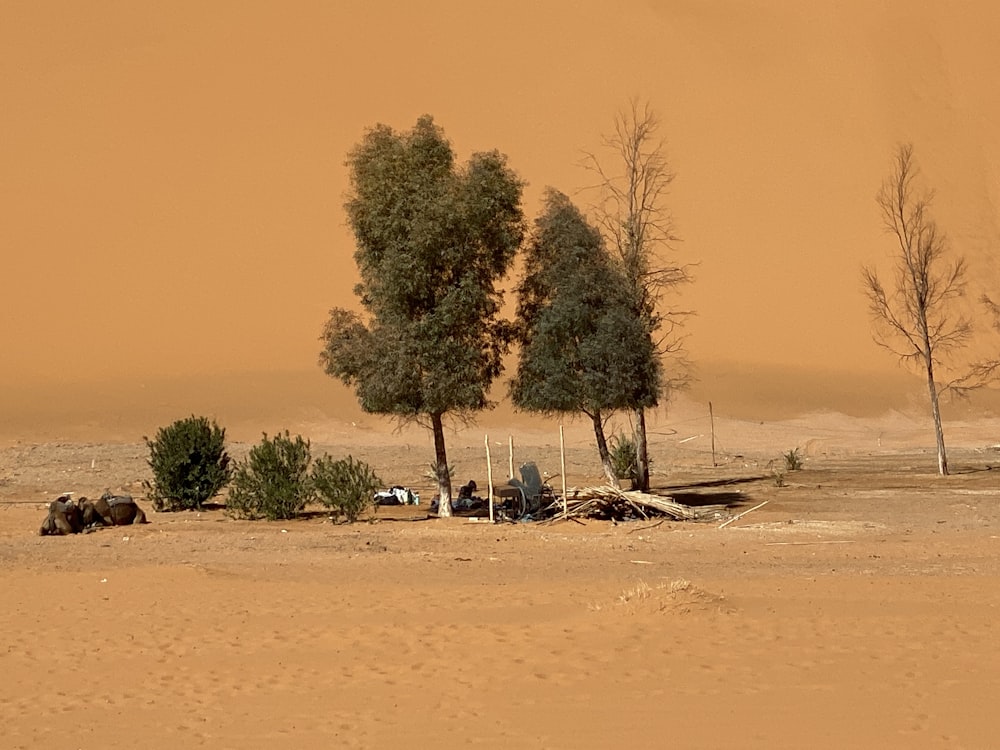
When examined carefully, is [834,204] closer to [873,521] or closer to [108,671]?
[873,521]

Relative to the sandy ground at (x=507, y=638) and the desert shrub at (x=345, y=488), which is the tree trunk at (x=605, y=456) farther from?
the desert shrub at (x=345, y=488)

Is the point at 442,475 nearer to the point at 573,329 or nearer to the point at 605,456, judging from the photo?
the point at 573,329

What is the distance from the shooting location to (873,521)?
2303 cm

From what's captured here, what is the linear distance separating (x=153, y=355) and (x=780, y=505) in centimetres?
5100

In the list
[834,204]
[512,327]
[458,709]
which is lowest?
[458,709]

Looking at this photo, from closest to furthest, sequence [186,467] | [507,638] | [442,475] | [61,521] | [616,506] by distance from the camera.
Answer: [507,638], [61,521], [616,506], [442,475], [186,467]

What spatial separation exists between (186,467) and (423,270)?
25.5ft

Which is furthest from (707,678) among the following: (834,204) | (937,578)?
(834,204)

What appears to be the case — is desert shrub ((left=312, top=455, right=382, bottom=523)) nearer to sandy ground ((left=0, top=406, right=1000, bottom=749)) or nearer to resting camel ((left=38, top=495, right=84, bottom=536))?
sandy ground ((left=0, top=406, right=1000, bottom=749))

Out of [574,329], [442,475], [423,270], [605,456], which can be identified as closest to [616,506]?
[442,475]

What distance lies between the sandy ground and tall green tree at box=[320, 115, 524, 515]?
2.89m

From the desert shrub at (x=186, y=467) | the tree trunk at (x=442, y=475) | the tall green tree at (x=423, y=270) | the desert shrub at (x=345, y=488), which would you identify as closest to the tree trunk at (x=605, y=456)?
the tall green tree at (x=423, y=270)

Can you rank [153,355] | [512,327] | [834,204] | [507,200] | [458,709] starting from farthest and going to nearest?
[834,204] → [153,355] → [512,327] → [507,200] → [458,709]

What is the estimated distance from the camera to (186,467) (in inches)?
1089
